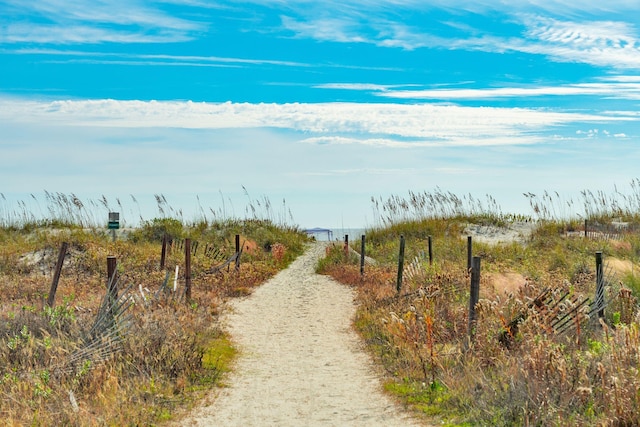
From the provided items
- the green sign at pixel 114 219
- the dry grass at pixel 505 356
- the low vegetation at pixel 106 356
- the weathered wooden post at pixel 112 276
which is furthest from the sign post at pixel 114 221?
the weathered wooden post at pixel 112 276

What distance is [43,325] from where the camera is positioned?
9445mm

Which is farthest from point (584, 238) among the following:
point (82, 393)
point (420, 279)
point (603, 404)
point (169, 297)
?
point (82, 393)

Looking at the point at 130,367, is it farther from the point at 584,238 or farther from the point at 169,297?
the point at 584,238

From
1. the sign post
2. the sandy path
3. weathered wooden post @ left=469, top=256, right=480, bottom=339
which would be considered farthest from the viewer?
the sign post

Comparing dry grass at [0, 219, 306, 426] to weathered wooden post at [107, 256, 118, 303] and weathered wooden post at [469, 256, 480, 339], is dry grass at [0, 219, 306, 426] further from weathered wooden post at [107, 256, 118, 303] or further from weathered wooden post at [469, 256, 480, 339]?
weathered wooden post at [469, 256, 480, 339]

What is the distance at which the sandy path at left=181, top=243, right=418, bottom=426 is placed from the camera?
7.14m

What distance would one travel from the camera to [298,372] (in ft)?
30.4

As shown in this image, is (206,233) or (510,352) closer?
(510,352)

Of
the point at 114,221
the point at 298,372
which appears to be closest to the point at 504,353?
the point at 298,372

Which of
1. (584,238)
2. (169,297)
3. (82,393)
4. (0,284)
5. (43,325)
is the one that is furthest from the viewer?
(584,238)

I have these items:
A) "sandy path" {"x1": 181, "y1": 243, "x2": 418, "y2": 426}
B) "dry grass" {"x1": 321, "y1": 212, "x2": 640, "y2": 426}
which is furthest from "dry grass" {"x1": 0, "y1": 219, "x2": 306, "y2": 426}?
"dry grass" {"x1": 321, "y1": 212, "x2": 640, "y2": 426}

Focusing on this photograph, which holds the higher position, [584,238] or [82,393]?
[584,238]

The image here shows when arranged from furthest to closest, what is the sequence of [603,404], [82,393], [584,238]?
1. [584,238]
2. [82,393]
3. [603,404]

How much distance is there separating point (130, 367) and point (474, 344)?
431cm
